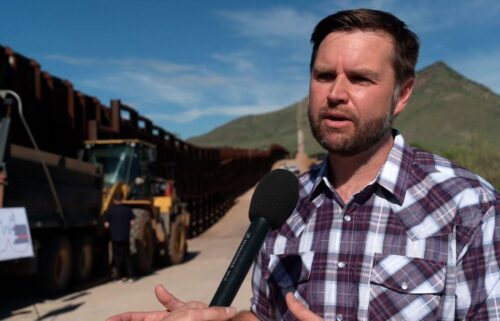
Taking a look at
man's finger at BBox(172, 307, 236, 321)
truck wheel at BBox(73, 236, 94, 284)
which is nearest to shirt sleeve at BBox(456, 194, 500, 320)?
man's finger at BBox(172, 307, 236, 321)

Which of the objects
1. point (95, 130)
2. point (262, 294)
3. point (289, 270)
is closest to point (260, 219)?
point (289, 270)

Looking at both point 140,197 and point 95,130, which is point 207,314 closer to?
point 140,197

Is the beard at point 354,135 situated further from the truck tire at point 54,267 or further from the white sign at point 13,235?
the truck tire at point 54,267

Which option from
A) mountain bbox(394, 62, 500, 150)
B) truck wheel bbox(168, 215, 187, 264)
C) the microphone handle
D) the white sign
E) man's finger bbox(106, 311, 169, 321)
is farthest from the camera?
mountain bbox(394, 62, 500, 150)

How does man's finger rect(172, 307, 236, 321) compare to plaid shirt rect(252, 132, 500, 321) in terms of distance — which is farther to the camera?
plaid shirt rect(252, 132, 500, 321)

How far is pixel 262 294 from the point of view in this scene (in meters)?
2.15

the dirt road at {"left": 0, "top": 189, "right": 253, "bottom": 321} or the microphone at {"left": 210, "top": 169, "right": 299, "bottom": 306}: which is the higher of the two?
the microphone at {"left": 210, "top": 169, "right": 299, "bottom": 306}

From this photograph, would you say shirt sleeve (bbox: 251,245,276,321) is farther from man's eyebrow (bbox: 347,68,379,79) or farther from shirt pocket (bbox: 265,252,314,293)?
man's eyebrow (bbox: 347,68,379,79)

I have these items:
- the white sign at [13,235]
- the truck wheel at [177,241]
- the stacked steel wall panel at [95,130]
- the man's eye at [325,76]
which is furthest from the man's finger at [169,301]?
the truck wheel at [177,241]

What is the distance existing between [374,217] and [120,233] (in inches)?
436

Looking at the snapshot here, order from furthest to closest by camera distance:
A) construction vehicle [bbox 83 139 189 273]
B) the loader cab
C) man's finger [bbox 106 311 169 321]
→ the loader cab
construction vehicle [bbox 83 139 189 273]
man's finger [bbox 106 311 169 321]

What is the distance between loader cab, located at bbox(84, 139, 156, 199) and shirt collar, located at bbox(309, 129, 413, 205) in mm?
12693

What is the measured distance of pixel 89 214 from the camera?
1258cm

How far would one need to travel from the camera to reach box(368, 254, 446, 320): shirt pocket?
1.79m
